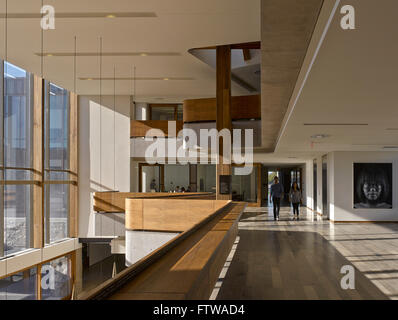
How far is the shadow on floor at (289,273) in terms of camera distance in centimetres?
541

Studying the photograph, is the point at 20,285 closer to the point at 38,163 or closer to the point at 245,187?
the point at 38,163

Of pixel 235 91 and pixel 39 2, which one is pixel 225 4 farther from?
pixel 235 91

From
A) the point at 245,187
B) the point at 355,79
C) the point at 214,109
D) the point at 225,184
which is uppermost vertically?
the point at 214,109

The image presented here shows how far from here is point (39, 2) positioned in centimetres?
820

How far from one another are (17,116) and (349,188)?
461 inches

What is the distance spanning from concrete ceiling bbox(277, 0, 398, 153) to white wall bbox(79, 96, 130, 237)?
38.1 ft

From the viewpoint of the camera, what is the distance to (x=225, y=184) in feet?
38.3

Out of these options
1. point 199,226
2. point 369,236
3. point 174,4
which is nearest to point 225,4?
point 174,4

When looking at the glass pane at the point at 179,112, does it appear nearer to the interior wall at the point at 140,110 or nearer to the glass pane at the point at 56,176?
the interior wall at the point at 140,110

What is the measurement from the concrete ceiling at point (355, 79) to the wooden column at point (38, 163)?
9397 millimetres

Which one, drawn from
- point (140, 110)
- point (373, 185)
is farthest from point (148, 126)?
point (373, 185)

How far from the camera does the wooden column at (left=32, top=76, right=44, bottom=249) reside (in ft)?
45.7

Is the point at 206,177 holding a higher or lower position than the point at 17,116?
lower

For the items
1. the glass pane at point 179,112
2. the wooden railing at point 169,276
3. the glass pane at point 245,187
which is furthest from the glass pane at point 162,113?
the wooden railing at point 169,276
